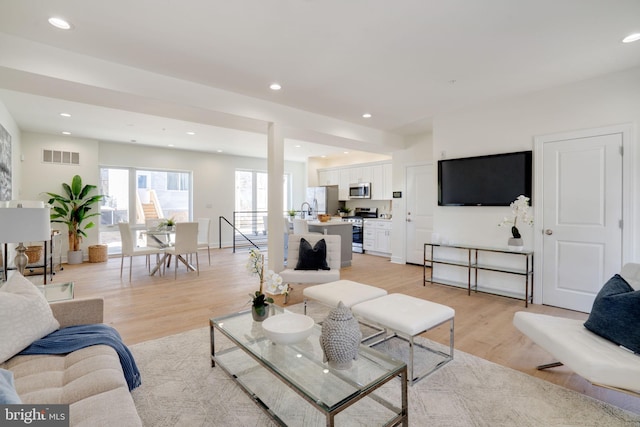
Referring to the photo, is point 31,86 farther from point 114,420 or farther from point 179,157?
point 179,157

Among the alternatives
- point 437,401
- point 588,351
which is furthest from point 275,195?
point 588,351

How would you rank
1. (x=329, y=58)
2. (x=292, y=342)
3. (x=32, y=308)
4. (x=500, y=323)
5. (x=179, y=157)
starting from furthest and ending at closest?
1. (x=179, y=157)
2. (x=500, y=323)
3. (x=329, y=58)
4. (x=292, y=342)
5. (x=32, y=308)

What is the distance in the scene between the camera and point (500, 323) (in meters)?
3.12

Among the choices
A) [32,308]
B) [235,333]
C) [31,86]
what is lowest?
[235,333]

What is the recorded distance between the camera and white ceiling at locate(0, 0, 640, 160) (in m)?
2.16

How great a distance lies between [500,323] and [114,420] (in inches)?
130

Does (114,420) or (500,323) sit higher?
(114,420)

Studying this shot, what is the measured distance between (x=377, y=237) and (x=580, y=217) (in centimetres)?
401

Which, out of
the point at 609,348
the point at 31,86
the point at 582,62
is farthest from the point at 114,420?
the point at 582,62

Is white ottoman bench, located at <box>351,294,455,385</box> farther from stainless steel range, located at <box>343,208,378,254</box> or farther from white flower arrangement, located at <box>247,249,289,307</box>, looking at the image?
stainless steel range, located at <box>343,208,378,254</box>

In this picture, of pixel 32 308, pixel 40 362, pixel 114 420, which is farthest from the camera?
pixel 32 308

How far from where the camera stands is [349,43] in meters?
2.63

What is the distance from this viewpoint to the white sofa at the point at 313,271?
11.9ft

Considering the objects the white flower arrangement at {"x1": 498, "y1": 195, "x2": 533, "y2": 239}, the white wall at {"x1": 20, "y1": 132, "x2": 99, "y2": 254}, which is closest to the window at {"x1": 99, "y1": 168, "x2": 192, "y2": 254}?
the white wall at {"x1": 20, "y1": 132, "x2": 99, "y2": 254}
